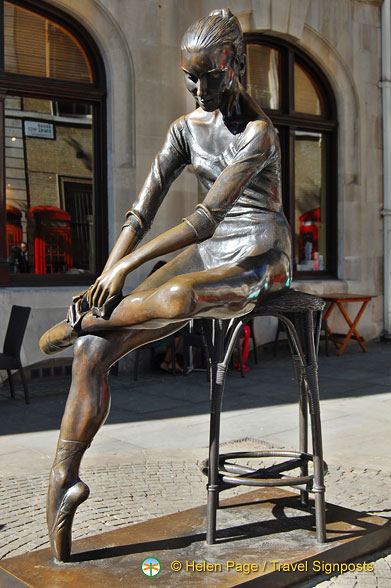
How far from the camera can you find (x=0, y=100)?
9.75 meters

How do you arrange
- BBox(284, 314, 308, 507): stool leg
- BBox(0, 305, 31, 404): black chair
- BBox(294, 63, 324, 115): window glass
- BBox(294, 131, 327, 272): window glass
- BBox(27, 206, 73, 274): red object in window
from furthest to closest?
BBox(294, 131, 327, 272): window glass < BBox(294, 63, 324, 115): window glass < BBox(27, 206, 73, 274): red object in window < BBox(0, 305, 31, 404): black chair < BBox(284, 314, 308, 507): stool leg

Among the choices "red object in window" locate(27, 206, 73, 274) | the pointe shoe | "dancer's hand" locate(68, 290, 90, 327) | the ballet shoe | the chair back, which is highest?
"red object in window" locate(27, 206, 73, 274)

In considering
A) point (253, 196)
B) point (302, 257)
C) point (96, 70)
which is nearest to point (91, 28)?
point (96, 70)

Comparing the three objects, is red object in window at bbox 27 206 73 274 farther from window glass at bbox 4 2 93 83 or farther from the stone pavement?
window glass at bbox 4 2 93 83

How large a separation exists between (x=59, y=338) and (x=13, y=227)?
699 cm

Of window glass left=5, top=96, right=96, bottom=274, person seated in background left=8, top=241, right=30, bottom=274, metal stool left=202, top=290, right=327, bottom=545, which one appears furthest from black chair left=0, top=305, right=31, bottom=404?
metal stool left=202, top=290, right=327, bottom=545

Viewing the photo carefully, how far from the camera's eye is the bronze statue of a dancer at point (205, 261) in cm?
315

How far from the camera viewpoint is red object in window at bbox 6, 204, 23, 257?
10.0m

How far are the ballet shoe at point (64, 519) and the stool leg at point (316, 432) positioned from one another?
112 cm

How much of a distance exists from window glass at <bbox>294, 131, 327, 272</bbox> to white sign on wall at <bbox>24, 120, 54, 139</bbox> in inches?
178

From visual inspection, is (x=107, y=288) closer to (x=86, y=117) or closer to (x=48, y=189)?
(x=48, y=189)

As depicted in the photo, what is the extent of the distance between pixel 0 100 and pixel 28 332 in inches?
121

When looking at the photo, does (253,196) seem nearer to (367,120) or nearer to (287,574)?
(287,574)

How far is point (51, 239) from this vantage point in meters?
10.4
